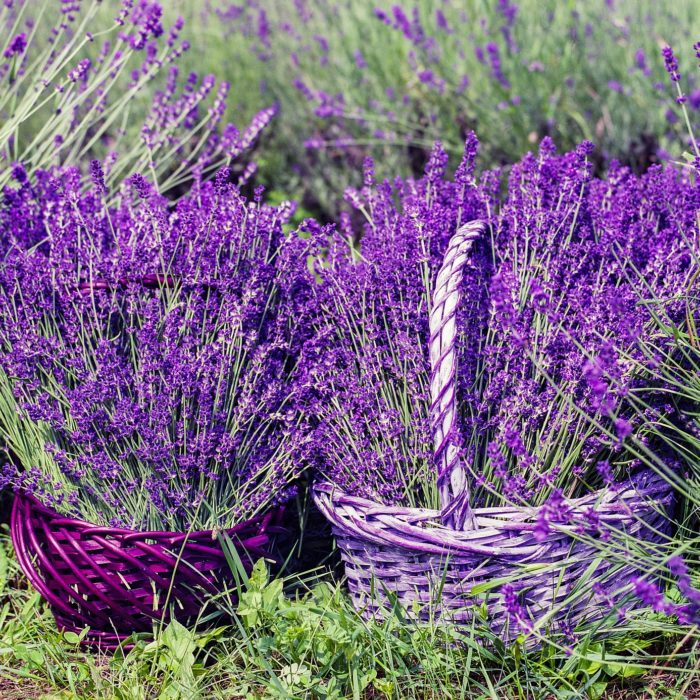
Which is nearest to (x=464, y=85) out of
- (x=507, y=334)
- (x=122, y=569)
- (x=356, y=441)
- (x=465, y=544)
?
(x=507, y=334)

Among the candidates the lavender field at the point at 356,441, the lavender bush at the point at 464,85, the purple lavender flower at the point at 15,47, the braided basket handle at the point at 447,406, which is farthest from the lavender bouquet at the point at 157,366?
the lavender bush at the point at 464,85

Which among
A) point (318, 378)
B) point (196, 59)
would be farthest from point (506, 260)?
point (196, 59)

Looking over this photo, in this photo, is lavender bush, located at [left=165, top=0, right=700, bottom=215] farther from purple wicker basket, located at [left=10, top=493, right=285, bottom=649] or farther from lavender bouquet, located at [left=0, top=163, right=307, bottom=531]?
purple wicker basket, located at [left=10, top=493, right=285, bottom=649]

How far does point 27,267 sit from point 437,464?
102cm

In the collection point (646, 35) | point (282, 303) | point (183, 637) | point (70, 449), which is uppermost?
point (646, 35)

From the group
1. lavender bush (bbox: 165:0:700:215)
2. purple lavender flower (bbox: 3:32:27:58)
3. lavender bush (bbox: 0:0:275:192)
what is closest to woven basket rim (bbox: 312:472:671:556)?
lavender bush (bbox: 0:0:275:192)

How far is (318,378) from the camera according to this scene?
186cm

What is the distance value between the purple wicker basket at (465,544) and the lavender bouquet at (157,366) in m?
0.29

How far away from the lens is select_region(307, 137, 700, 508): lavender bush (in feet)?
5.63

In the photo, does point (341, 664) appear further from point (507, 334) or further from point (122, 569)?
point (507, 334)

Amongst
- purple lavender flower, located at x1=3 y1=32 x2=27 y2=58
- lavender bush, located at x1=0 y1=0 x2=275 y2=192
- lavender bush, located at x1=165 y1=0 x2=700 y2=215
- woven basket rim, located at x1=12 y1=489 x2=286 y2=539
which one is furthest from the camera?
lavender bush, located at x1=165 y1=0 x2=700 y2=215

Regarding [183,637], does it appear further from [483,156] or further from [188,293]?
[483,156]

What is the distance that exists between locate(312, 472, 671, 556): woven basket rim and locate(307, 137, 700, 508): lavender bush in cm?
5

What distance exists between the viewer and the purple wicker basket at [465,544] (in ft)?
5.16
